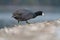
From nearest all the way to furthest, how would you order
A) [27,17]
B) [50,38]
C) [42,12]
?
1. [50,38]
2. [27,17]
3. [42,12]

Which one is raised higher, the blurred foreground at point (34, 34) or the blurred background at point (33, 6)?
the blurred background at point (33, 6)

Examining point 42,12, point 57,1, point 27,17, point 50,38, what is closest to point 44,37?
point 50,38

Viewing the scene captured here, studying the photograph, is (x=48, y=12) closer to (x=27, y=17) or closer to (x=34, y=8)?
(x=34, y=8)

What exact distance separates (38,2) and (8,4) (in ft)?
1.32

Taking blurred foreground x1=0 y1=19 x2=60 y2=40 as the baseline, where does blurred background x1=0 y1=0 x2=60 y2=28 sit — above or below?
above

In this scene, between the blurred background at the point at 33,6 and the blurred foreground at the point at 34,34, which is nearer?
the blurred foreground at the point at 34,34

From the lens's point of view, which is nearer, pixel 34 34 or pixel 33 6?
pixel 34 34

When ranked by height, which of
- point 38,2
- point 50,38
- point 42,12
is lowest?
point 50,38

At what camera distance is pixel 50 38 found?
0.22m

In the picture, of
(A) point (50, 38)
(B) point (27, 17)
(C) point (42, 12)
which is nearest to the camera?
(A) point (50, 38)

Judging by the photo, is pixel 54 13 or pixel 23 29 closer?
pixel 23 29

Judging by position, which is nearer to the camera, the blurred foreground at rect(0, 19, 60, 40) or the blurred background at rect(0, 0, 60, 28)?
the blurred foreground at rect(0, 19, 60, 40)

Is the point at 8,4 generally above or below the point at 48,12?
above

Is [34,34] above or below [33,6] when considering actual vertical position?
below
